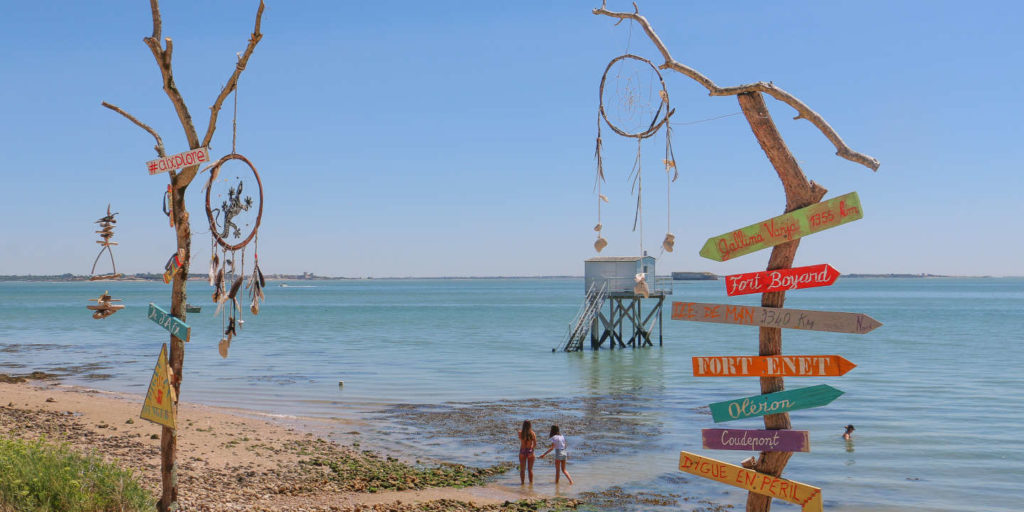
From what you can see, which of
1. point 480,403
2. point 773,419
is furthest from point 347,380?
point 773,419

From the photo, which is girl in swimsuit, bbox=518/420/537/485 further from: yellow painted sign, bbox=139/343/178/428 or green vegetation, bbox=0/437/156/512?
yellow painted sign, bbox=139/343/178/428

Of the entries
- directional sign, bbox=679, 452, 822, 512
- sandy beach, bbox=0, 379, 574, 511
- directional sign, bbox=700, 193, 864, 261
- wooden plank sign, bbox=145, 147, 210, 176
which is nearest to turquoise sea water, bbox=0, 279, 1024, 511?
sandy beach, bbox=0, 379, 574, 511

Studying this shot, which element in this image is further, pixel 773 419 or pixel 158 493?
pixel 158 493

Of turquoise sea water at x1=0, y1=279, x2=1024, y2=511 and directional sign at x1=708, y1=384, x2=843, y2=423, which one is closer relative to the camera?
directional sign at x1=708, y1=384, x2=843, y2=423

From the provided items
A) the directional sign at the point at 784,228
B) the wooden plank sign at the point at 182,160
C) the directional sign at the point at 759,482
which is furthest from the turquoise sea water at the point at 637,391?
the wooden plank sign at the point at 182,160

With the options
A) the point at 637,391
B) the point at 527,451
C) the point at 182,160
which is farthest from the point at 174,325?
the point at 637,391

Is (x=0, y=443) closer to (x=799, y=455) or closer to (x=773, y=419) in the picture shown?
(x=773, y=419)

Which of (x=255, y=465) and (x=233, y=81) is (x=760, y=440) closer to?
(x=233, y=81)

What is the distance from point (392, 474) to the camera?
14.4 meters

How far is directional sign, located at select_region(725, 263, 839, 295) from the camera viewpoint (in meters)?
6.81

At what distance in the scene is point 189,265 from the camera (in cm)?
798

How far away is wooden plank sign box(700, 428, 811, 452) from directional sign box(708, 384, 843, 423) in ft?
0.52

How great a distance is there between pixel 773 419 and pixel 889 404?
20.7 m

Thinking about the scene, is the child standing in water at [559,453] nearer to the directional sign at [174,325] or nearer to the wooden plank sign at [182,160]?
the directional sign at [174,325]
